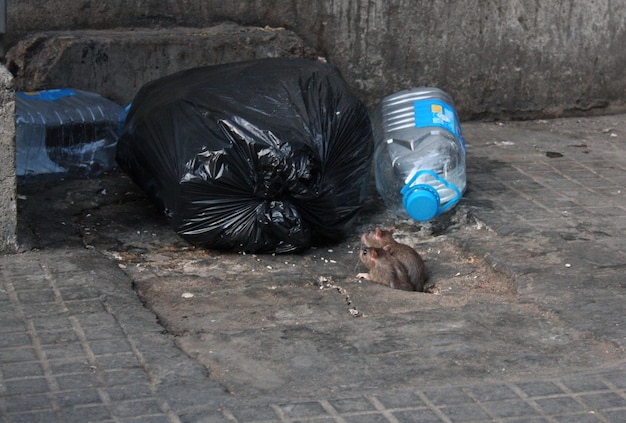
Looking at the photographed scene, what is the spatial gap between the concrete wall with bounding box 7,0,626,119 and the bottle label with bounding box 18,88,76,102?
414 millimetres

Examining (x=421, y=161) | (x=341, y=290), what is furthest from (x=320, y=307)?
(x=421, y=161)

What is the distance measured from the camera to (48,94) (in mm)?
5750

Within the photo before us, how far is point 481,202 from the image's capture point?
17.7 feet

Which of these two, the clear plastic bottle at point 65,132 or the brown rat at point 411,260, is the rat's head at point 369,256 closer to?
the brown rat at point 411,260

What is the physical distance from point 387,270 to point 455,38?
9.65 ft

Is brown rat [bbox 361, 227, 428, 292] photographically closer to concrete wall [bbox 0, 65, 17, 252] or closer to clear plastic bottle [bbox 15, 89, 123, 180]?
concrete wall [bbox 0, 65, 17, 252]

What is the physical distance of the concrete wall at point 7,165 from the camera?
14.3 ft

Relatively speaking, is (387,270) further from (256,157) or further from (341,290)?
(256,157)

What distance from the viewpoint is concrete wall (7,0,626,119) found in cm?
621

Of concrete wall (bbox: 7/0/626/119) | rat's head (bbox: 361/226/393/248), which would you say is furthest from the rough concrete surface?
concrete wall (bbox: 7/0/626/119)

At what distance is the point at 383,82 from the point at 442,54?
1.51 ft

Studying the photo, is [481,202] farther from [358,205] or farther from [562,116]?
[562,116]

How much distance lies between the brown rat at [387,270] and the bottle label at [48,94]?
2295 mm

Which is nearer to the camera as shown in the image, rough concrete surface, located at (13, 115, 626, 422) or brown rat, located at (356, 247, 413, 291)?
rough concrete surface, located at (13, 115, 626, 422)
